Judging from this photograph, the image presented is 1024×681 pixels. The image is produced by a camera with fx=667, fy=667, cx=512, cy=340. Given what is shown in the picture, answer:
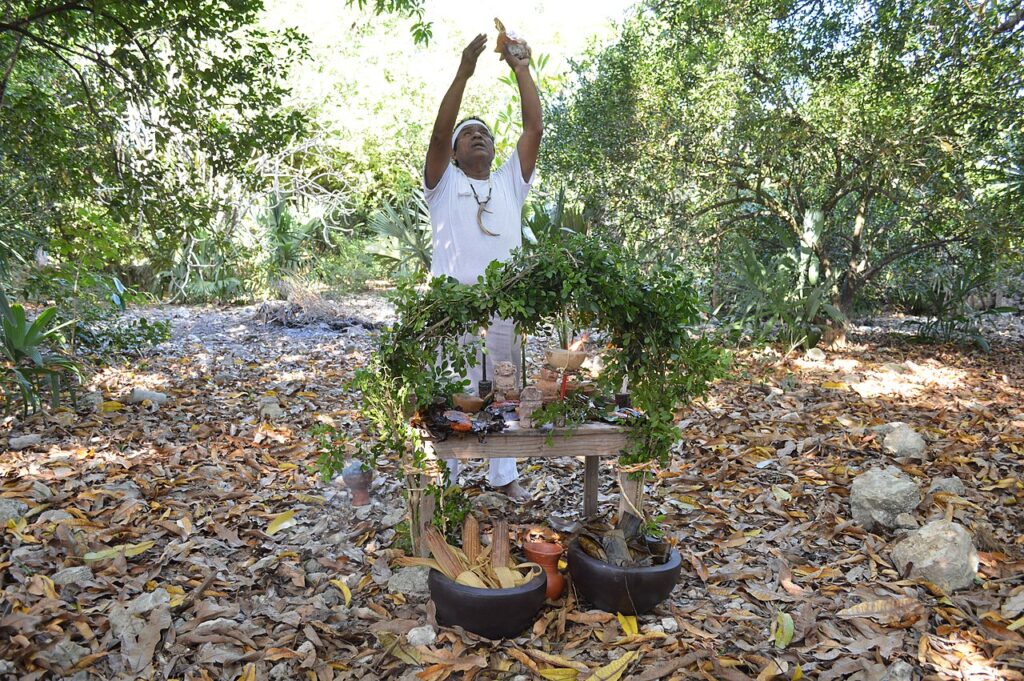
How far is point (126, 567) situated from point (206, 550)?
1.12 feet

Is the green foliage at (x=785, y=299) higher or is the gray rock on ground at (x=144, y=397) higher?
the green foliage at (x=785, y=299)

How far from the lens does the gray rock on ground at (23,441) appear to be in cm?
383

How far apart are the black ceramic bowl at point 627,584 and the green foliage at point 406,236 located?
7.33m

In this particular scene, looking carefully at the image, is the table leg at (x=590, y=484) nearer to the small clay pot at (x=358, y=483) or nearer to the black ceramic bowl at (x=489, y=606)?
the black ceramic bowl at (x=489, y=606)

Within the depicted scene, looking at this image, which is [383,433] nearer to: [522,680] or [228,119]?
[522,680]

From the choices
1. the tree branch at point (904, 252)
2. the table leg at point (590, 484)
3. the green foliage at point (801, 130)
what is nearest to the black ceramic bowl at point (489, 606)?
the table leg at point (590, 484)

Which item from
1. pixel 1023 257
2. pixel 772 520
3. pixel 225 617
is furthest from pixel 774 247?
pixel 225 617

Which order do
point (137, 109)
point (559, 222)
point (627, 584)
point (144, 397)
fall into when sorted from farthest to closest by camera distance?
point (559, 222)
point (144, 397)
point (137, 109)
point (627, 584)

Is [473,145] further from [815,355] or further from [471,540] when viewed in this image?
[815,355]

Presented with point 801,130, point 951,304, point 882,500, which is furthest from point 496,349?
point 951,304

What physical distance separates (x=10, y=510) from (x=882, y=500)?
4119mm

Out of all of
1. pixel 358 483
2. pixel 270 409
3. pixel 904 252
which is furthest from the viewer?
pixel 904 252

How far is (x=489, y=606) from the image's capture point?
241 centimetres

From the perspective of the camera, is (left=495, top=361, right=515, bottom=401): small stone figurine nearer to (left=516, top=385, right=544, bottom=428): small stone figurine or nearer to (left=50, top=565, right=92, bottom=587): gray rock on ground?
(left=516, top=385, right=544, bottom=428): small stone figurine
